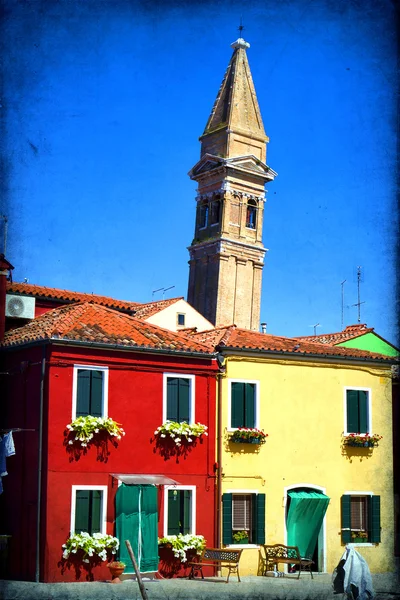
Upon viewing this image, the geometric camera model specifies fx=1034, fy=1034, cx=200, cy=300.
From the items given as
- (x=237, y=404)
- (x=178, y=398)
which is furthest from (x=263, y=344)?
(x=178, y=398)

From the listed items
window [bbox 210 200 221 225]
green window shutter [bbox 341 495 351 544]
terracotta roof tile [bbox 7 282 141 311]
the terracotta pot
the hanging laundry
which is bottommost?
the terracotta pot

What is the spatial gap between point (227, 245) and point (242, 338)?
34602mm

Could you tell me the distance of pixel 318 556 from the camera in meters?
25.9

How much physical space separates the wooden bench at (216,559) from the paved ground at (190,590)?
1.15 feet

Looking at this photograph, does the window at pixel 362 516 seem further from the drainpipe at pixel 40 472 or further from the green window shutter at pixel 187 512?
the drainpipe at pixel 40 472

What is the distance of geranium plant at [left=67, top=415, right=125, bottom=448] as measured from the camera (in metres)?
22.7

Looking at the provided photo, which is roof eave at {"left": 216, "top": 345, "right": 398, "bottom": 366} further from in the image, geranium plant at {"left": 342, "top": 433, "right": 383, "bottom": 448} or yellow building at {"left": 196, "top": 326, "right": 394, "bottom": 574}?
geranium plant at {"left": 342, "top": 433, "right": 383, "bottom": 448}

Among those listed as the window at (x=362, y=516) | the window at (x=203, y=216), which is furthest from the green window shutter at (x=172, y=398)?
the window at (x=203, y=216)

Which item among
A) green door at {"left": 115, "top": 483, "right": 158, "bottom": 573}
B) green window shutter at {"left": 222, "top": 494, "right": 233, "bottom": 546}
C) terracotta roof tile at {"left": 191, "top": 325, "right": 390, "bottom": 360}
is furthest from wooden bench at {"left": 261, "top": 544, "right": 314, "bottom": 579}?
terracotta roof tile at {"left": 191, "top": 325, "right": 390, "bottom": 360}

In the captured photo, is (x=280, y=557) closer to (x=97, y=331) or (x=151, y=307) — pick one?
(x=97, y=331)

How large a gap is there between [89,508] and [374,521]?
26.3 feet

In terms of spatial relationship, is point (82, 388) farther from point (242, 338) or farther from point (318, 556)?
point (318, 556)

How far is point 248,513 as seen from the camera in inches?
992

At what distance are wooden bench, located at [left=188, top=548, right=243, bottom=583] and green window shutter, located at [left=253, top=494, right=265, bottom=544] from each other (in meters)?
1.10
